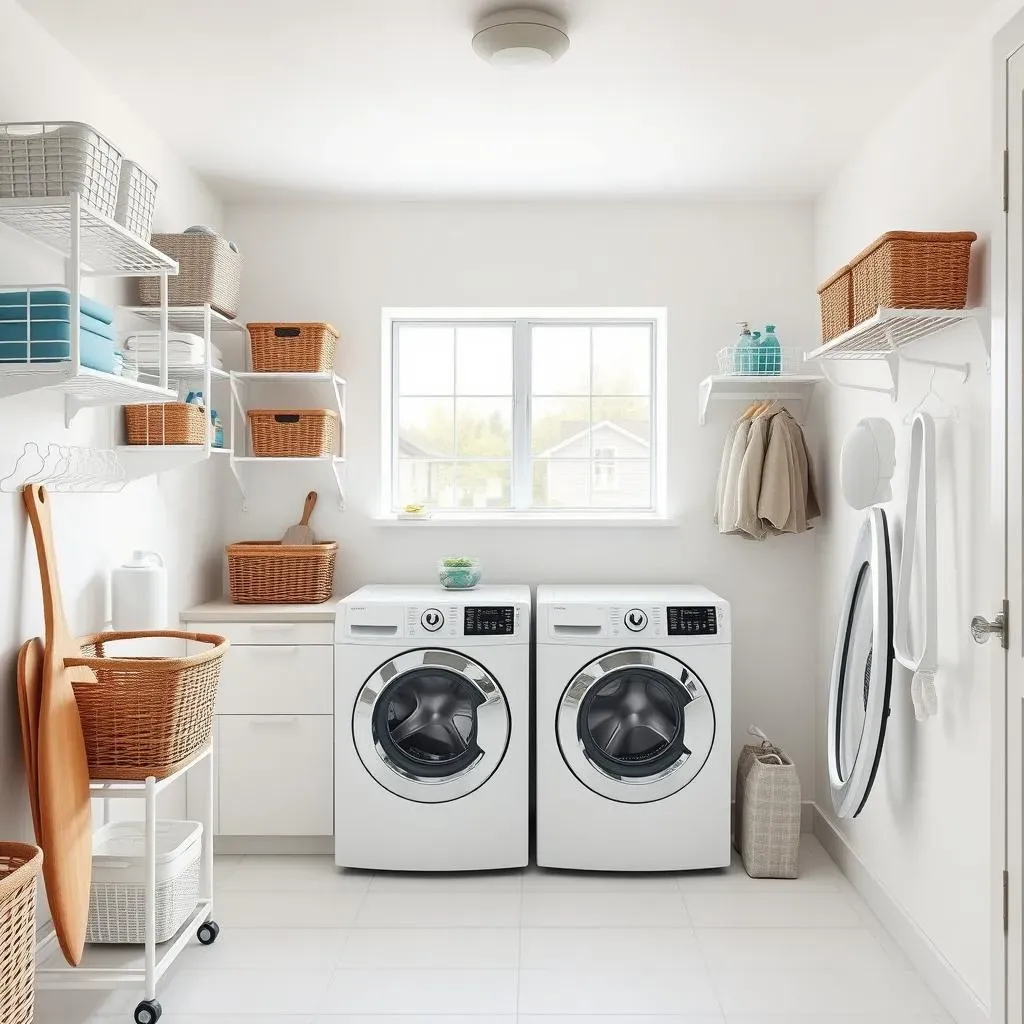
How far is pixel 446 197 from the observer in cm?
372

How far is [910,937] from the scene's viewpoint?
2637mm

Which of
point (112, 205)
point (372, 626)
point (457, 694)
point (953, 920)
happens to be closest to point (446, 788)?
point (457, 694)

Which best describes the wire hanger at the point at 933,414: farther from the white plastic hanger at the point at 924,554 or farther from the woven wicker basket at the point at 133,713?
the woven wicker basket at the point at 133,713

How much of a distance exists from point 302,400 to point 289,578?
726 millimetres

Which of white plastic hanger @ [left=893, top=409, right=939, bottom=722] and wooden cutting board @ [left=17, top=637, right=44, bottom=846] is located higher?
white plastic hanger @ [left=893, top=409, right=939, bottom=722]

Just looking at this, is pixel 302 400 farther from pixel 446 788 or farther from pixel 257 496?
pixel 446 788

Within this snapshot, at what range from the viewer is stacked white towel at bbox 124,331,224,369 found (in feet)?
9.45

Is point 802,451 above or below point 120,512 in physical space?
above

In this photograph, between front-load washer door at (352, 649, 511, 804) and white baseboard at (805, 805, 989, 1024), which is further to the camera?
front-load washer door at (352, 649, 511, 804)

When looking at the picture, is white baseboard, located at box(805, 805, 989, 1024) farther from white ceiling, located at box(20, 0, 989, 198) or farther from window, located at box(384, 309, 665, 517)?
white ceiling, located at box(20, 0, 989, 198)

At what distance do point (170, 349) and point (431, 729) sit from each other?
1466 mm

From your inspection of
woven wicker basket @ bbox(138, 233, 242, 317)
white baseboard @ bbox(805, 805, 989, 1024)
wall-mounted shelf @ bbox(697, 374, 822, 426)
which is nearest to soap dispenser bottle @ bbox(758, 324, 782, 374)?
wall-mounted shelf @ bbox(697, 374, 822, 426)

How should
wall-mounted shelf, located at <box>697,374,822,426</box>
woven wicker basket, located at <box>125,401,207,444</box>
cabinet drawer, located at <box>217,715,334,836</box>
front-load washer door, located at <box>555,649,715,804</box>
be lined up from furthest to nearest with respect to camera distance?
wall-mounted shelf, located at <box>697,374,822,426</box> < cabinet drawer, located at <box>217,715,334,836</box> < front-load washer door, located at <box>555,649,715,804</box> < woven wicker basket, located at <box>125,401,207,444</box>

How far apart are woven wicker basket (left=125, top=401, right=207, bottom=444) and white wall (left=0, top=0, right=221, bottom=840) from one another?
0.23ft
